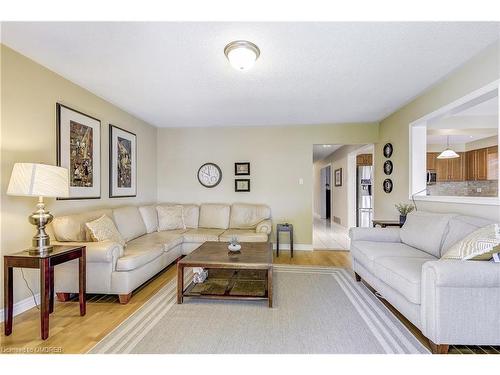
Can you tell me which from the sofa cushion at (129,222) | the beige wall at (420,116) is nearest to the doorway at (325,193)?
the beige wall at (420,116)

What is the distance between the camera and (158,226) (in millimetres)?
4184

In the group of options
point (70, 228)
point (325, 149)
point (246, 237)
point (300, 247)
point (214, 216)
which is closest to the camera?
point (70, 228)

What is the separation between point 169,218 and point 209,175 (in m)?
1.13

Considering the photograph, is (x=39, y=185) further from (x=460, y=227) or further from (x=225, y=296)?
(x=460, y=227)

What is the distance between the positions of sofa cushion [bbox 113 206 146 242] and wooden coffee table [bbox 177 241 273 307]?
3.89 feet

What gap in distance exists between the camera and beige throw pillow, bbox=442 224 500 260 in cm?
164

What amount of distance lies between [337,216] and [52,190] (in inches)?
283

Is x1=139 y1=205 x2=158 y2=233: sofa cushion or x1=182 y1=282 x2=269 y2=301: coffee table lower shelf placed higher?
x1=139 y1=205 x2=158 y2=233: sofa cushion

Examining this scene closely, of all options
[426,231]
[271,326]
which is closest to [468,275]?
[426,231]

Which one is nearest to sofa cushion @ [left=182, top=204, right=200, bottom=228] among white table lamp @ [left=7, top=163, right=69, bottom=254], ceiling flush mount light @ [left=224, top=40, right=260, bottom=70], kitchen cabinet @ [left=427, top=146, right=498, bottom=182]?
white table lamp @ [left=7, top=163, right=69, bottom=254]

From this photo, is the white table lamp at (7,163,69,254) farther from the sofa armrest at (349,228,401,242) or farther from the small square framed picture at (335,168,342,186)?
the small square framed picture at (335,168,342,186)

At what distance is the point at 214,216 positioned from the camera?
14.5 feet
